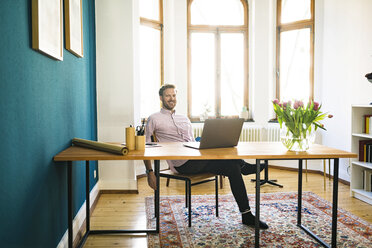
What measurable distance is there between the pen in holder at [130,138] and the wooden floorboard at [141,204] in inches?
30.4

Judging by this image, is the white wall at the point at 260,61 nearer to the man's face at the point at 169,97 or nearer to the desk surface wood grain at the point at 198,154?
the man's face at the point at 169,97

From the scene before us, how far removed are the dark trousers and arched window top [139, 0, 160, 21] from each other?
3.11 meters

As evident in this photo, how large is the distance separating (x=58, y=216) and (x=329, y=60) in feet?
14.0

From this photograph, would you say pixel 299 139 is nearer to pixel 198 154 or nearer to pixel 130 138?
pixel 198 154

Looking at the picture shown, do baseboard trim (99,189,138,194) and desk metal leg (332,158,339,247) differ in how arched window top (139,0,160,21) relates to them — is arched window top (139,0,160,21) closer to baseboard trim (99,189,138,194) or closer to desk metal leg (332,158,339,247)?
baseboard trim (99,189,138,194)

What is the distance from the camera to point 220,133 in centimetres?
231

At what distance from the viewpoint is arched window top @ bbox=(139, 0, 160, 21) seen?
16.6ft

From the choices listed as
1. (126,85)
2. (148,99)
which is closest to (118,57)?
(126,85)

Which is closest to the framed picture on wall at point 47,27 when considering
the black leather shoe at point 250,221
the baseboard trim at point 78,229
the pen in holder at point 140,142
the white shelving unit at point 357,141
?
the pen in holder at point 140,142

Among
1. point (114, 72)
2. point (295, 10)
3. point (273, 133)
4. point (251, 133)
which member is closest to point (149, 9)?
point (114, 72)

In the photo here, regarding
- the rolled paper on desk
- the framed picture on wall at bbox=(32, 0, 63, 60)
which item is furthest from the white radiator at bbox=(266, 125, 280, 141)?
the framed picture on wall at bbox=(32, 0, 63, 60)

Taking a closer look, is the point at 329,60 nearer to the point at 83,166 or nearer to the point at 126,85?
the point at 126,85

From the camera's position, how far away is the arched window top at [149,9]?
5.05 metres

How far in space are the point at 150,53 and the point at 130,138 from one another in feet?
10.5
